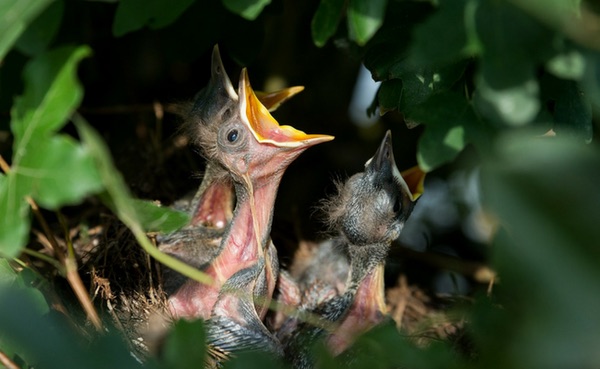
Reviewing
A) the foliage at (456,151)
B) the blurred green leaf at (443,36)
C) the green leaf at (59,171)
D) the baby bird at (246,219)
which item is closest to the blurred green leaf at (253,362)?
the foliage at (456,151)

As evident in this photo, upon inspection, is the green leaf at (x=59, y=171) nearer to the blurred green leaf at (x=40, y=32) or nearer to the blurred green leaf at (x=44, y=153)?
the blurred green leaf at (x=44, y=153)

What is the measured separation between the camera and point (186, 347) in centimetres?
89

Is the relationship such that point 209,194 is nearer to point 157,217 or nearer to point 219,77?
point 219,77

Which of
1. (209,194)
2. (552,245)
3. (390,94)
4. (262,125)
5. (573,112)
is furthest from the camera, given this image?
(209,194)

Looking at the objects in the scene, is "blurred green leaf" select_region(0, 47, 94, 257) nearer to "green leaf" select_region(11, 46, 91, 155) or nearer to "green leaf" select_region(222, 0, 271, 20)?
"green leaf" select_region(11, 46, 91, 155)

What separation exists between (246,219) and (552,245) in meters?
0.93

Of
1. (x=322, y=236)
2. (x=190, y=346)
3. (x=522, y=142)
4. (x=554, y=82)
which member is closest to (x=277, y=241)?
(x=322, y=236)

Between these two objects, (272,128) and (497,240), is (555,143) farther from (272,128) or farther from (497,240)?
(272,128)

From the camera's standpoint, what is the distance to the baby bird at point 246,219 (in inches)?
60.6

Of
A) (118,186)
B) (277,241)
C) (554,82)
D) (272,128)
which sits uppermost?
(118,186)

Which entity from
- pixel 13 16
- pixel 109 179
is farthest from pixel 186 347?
pixel 13 16

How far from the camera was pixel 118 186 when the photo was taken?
89 centimetres

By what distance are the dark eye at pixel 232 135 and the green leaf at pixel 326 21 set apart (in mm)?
530

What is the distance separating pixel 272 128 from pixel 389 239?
0.32 meters
